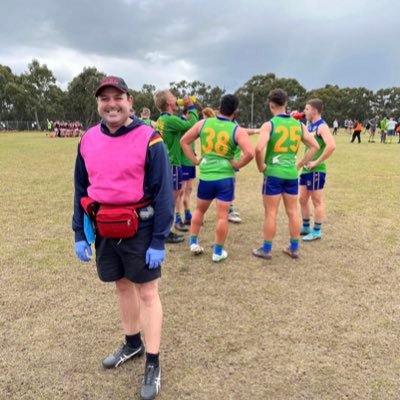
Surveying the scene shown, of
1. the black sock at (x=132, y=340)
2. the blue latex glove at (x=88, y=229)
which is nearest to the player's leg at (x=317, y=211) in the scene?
the black sock at (x=132, y=340)

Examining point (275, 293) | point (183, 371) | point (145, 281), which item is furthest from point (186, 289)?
point (145, 281)

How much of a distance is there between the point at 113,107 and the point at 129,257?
988 millimetres

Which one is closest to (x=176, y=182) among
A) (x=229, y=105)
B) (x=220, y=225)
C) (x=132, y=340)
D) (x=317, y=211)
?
(x=220, y=225)

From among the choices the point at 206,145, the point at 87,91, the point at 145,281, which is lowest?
the point at 145,281

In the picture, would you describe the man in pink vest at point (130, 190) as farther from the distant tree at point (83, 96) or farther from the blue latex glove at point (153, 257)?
the distant tree at point (83, 96)

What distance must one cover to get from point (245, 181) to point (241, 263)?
613 cm

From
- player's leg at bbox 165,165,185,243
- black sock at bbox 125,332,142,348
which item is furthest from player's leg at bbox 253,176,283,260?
black sock at bbox 125,332,142,348

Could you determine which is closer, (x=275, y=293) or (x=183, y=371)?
(x=183, y=371)

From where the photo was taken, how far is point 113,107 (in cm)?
232

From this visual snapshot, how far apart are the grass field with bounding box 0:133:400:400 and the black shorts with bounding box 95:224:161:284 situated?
81 cm

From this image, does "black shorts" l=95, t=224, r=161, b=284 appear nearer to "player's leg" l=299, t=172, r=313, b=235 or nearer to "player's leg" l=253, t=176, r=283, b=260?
"player's leg" l=253, t=176, r=283, b=260

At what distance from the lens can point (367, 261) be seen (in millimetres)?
4766

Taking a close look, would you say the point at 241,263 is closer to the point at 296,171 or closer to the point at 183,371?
the point at 296,171

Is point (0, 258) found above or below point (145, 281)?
below
